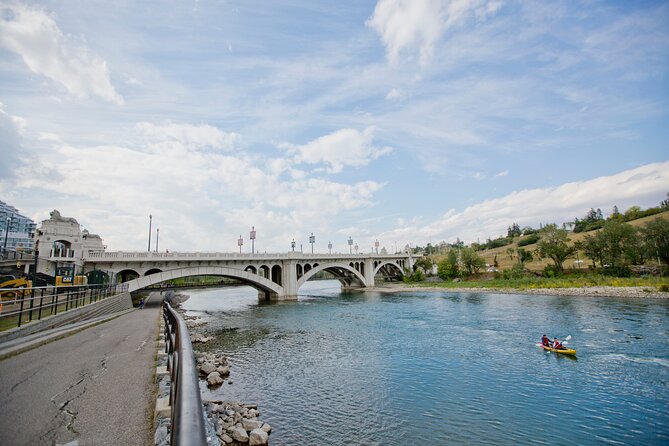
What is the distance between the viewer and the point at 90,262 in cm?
3809

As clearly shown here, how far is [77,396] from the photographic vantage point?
7242 millimetres

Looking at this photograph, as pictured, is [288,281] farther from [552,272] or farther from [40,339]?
[552,272]

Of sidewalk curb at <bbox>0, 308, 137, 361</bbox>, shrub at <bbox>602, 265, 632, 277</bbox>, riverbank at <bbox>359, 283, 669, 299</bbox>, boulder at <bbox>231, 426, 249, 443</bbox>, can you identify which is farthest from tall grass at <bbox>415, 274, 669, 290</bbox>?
sidewalk curb at <bbox>0, 308, 137, 361</bbox>

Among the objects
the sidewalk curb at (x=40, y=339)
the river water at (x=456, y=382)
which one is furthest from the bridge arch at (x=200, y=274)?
the sidewalk curb at (x=40, y=339)

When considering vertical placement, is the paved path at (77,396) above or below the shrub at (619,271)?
below

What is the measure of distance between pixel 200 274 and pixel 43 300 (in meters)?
25.4

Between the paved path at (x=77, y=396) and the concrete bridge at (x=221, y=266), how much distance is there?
30.8 meters

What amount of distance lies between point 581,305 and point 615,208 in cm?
14399

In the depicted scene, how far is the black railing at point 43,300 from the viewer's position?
13454mm

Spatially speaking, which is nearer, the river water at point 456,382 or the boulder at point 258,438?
the boulder at point 258,438

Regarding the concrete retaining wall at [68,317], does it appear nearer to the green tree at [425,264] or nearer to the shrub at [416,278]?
the shrub at [416,278]

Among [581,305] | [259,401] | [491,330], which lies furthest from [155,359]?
[581,305]

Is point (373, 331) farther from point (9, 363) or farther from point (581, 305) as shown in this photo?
point (581, 305)

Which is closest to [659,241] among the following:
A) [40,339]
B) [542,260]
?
[542,260]
